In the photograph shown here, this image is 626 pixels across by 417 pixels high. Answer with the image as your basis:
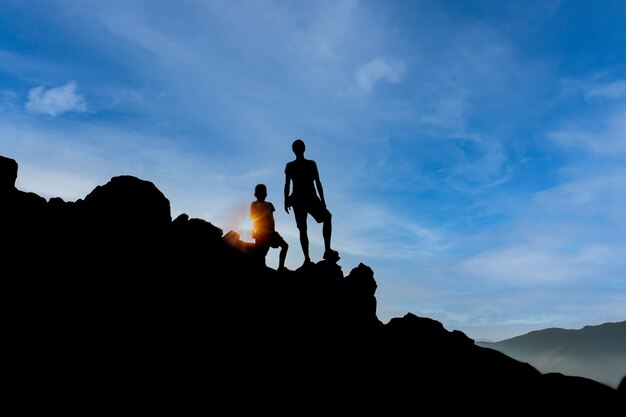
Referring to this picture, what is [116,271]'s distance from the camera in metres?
15.6

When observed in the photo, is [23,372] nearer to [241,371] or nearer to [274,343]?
[241,371]

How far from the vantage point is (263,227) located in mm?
16906

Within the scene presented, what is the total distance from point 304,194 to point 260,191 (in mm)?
1817

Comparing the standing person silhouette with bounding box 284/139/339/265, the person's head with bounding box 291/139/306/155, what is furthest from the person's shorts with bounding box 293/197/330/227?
the person's head with bounding box 291/139/306/155

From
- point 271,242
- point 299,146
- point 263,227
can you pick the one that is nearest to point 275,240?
point 271,242

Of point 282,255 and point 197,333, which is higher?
point 282,255

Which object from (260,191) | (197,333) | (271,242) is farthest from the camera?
(271,242)

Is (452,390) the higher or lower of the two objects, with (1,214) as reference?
lower

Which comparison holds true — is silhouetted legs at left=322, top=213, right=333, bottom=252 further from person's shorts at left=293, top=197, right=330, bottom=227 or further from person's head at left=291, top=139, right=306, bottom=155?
person's head at left=291, top=139, right=306, bottom=155

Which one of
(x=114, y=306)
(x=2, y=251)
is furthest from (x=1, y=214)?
(x=114, y=306)

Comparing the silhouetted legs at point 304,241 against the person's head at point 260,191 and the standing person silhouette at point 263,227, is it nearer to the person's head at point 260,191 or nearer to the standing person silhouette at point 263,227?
the standing person silhouette at point 263,227

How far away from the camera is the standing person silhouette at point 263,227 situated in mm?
16656

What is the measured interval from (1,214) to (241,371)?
11.2 m

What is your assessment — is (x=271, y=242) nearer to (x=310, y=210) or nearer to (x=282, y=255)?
(x=282, y=255)
